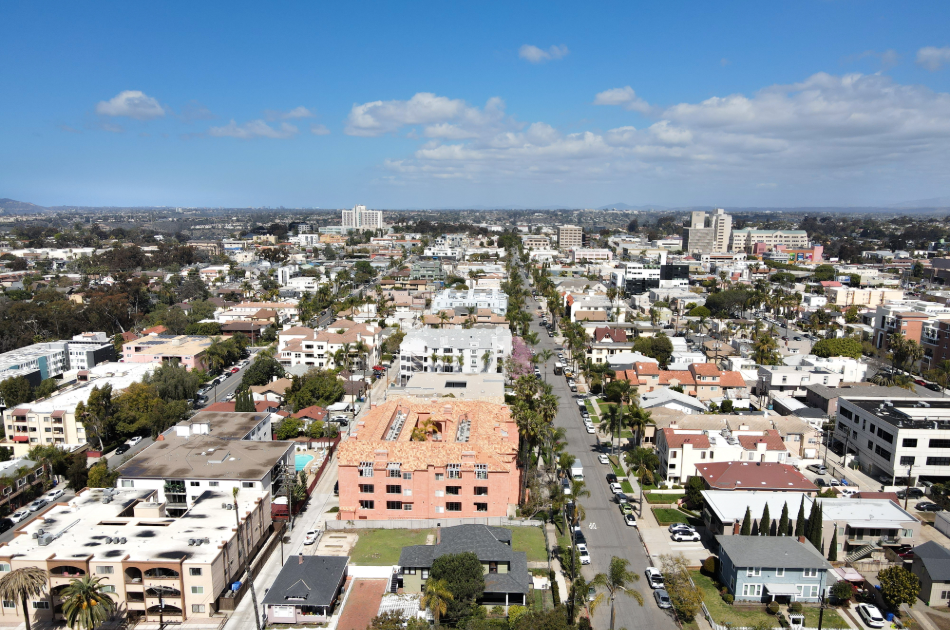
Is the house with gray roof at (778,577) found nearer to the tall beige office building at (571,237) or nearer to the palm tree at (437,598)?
the palm tree at (437,598)

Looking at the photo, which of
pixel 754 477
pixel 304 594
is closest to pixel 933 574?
pixel 754 477

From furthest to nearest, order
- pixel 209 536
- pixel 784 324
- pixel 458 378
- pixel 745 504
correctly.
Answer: pixel 784 324 < pixel 458 378 < pixel 745 504 < pixel 209 536

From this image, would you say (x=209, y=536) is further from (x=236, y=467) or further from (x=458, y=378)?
(x=458, y=378)

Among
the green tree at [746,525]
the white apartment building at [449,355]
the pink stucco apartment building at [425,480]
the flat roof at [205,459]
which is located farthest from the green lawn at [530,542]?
the white apartment building at [449,355]

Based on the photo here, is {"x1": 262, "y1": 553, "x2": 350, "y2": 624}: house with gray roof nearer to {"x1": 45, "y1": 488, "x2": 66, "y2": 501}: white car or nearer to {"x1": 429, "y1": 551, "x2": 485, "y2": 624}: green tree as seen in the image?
{"x1": 429, "y1": 551, "x2": 485, "y2": 624}: green tree

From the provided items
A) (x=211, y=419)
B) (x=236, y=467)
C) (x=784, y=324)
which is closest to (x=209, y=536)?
(x=236, y=467)

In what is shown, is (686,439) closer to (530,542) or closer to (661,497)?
(661,497)

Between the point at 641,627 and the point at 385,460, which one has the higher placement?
the point at 385,460
